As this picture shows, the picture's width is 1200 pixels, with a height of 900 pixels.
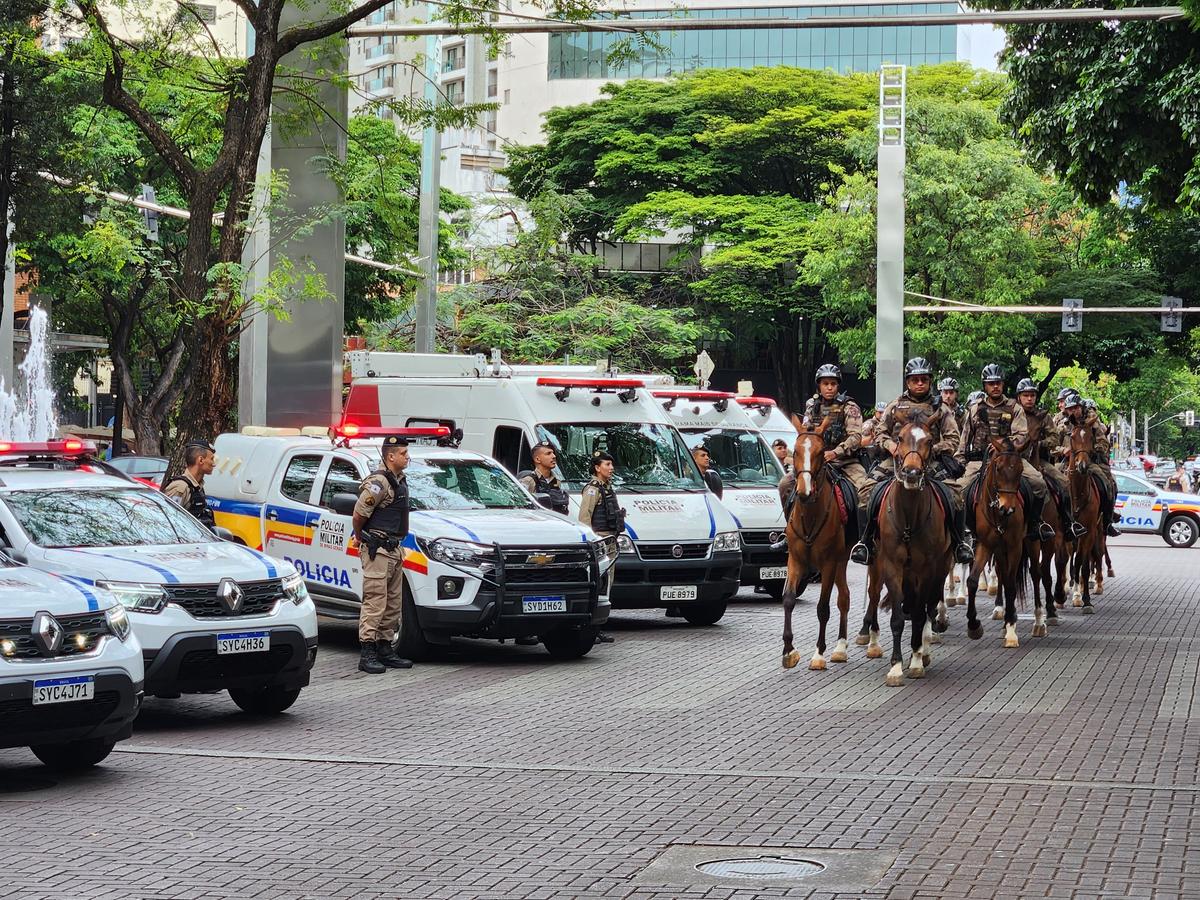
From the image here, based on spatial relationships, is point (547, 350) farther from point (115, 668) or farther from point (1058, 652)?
point (115, 668)

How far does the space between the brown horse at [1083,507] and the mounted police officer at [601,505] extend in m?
→ 6.59

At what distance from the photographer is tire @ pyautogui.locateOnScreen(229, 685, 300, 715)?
12.8m

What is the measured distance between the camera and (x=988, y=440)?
18.1m

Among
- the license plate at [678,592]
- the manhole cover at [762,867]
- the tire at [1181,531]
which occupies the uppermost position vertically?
the license plate at [678,592]

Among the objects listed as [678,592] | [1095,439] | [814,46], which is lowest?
[678,592]

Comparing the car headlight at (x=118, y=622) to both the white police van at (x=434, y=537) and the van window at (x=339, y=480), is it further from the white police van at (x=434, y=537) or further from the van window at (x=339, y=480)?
the van window at (x=339, y=480)

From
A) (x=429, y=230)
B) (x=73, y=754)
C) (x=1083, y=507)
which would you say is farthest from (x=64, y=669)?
(x=429, y=230)

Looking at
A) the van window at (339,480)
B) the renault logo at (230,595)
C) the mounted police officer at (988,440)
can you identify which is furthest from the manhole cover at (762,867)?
the mounted police officer at (988,440)

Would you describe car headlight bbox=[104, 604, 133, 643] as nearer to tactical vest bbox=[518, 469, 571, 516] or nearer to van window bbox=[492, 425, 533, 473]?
tactical vest bbox=[518, 469, 571, 516]

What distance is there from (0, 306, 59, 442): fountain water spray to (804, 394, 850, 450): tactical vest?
1401 inches

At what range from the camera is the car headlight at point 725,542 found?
18.9 m

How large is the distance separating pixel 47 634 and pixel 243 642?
86.2 inches

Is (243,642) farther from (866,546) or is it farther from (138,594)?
(866,546)

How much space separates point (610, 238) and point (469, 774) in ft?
164
